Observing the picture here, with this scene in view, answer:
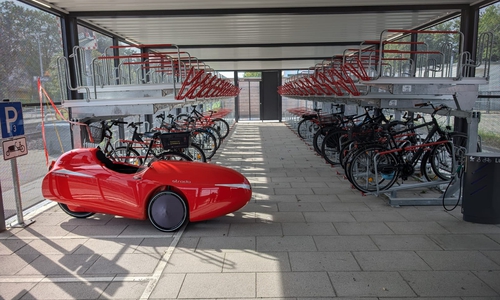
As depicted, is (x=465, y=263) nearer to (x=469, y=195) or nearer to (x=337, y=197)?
(x=469, y=195)

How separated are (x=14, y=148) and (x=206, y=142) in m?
5.10

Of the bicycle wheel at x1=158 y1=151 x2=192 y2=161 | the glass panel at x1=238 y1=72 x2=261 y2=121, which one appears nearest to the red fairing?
the bicycle wheel at x1=158 y1=151 x2=192 y2=161

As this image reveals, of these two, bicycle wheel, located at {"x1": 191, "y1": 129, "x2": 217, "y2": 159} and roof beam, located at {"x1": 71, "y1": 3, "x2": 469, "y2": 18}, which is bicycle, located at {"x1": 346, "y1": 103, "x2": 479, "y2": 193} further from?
bicycle wheel, located at {"x1": 191, "y1": 129, "x2": 217, "y2": 159}

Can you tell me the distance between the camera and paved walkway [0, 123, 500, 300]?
2840mm

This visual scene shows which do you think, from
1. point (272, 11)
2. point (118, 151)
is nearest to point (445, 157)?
point (272, 11)

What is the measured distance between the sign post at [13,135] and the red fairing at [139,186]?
1.32 feet

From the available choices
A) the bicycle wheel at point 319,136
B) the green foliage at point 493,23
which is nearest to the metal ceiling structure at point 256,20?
the green foliage at point 493,23

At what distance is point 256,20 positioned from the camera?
7.15m

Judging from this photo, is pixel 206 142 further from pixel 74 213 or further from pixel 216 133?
pixel 74 213

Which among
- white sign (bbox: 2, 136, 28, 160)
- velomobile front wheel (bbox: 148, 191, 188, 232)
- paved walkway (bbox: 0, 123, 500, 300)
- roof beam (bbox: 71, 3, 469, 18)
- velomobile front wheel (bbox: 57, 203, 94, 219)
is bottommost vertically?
paved walkway (bbox: 0, 123, 500, 300)

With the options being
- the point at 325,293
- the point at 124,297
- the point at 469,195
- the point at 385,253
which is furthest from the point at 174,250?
the point at 469,195

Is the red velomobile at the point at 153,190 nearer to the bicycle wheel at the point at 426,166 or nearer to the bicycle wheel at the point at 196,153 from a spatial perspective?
the bicycle wheel at the point at 196,153

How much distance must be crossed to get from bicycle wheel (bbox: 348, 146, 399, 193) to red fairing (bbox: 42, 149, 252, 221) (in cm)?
212

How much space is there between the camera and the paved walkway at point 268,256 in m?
2.84
